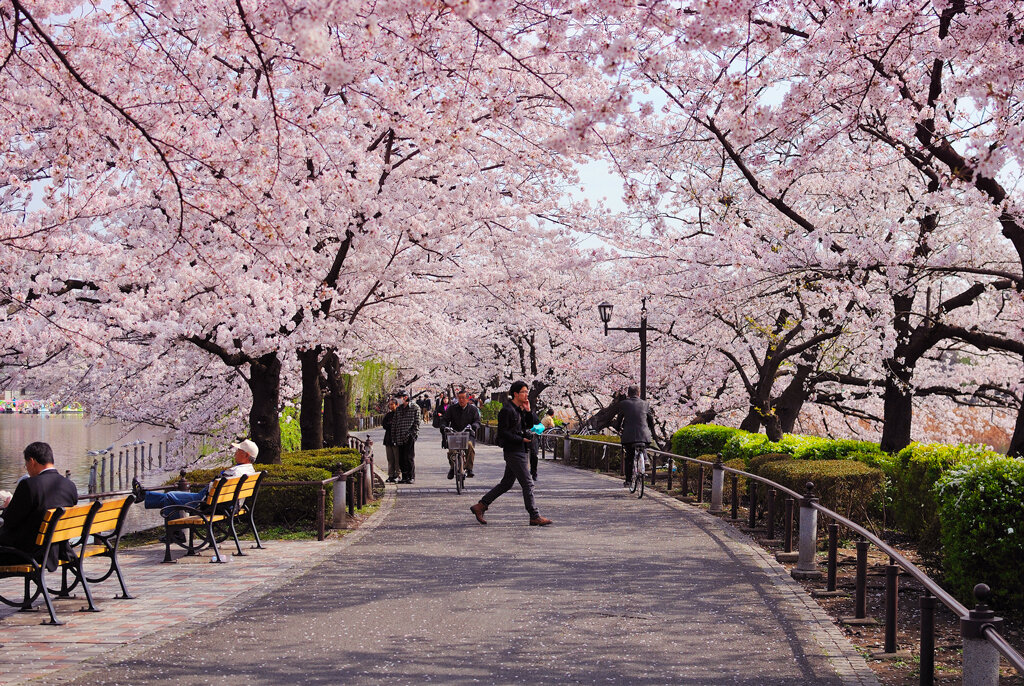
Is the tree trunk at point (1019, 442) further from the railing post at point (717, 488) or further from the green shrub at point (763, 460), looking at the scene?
the railing post at point (717, 488)

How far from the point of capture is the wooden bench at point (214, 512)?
11.9 metres

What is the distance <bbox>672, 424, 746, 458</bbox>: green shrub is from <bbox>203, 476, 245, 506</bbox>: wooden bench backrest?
12827 millimetres

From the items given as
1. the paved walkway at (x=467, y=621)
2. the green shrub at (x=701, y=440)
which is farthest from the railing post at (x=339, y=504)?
the green shrub at (x=701, y=440)

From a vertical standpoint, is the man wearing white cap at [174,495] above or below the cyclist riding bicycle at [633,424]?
below

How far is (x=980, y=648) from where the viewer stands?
523cm

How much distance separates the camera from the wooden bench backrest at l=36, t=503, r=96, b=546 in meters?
8.39

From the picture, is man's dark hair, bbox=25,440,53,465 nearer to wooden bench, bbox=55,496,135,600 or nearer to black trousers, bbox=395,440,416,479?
wooden bench, bbox=55,496,135,600

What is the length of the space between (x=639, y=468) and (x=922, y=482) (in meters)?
7.95

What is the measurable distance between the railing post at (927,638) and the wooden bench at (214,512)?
26.5 ft

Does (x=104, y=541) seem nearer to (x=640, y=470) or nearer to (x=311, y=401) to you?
(x=640, y=470)

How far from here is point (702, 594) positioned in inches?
374

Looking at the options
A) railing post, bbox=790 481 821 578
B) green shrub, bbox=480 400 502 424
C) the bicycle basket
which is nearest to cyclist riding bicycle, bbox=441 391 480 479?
the bicycle basket

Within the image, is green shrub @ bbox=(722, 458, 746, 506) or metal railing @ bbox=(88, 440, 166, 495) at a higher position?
green shrub @ bbox=(722, 458, 746, 506)

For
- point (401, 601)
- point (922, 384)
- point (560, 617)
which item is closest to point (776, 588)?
point (560, 617)
